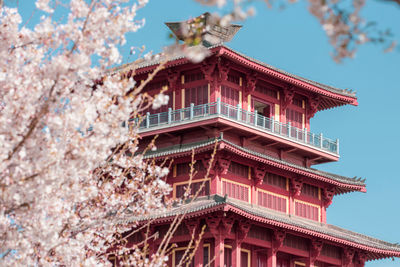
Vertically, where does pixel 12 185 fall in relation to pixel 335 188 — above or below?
below

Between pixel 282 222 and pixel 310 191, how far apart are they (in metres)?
6.05

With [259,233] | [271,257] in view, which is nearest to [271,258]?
[271,257]

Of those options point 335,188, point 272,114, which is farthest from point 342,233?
point 272,114

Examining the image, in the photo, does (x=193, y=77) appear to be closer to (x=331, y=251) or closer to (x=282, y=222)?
(x=282, y=222)

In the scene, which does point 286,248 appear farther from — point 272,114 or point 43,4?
point 43,4

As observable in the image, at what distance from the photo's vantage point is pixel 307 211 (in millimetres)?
42656

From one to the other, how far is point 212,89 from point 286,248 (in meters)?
9.44

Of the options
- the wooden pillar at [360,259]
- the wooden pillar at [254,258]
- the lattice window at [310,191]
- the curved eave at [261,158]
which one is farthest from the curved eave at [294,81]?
the wooden pillar at [254,258]

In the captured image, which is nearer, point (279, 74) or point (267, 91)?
point (279, 74)

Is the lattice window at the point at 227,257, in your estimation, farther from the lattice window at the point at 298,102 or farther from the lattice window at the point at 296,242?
the lattice window at the point at 298,102

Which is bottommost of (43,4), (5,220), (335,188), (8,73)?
(5,220)

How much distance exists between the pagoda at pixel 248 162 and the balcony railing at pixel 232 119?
0.06 metres

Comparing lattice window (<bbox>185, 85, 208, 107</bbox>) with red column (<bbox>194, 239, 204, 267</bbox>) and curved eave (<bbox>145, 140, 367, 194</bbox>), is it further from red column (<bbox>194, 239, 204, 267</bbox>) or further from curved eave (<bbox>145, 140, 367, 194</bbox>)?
red column (<bbox>194, 239, 204, 267</bbox>)

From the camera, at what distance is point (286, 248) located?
40.0m
